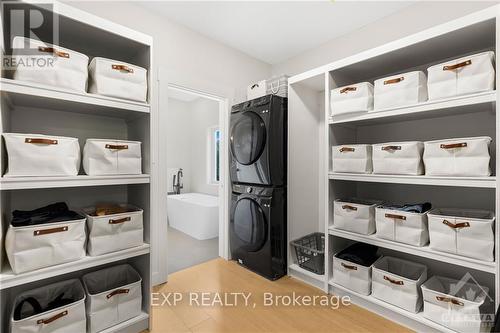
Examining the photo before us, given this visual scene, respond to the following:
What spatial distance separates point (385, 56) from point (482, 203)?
127 cm

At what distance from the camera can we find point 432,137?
198cm

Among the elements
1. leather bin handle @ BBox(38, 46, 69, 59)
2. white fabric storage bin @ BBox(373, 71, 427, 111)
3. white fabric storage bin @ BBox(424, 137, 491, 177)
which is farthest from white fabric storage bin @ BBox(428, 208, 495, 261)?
leather bin handle @ BBox(38, 46, 69, 59)

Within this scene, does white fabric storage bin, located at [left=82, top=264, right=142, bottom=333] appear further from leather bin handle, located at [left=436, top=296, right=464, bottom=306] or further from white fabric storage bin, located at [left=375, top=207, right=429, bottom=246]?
leather bin handle, located at [left=436, top=296, right=464, bottom=306]

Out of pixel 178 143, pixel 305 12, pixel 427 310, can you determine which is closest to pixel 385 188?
pixel 427 310

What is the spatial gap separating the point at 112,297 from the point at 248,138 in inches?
66.2

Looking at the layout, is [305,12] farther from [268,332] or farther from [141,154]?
[268,332]

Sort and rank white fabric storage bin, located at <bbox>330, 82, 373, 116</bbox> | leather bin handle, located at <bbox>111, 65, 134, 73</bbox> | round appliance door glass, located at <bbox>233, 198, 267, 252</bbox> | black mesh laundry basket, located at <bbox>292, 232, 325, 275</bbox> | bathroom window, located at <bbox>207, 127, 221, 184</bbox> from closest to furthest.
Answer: leather bin handle, located at <bbox>111, 65, 134, 73</bbox> < white fabric storage bin, located at <bbox>330, 82, 373, 116</bbox> < black mesh laundry basket, located at <bbox>292, 232, 325, 275</bbox> < round appliance door glass, located at <bbox>233, 198, 267, 252</bbox> < bathroom window, located at <bbox>207, 127, 221, 184</bbox>

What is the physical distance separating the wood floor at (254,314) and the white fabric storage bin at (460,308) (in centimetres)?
25

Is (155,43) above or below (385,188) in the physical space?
above

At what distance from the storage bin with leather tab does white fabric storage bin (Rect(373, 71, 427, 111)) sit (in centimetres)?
209

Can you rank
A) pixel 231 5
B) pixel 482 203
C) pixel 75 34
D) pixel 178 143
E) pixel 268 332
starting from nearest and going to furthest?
pixel 75 34, pixel 268 332, pixel 482 203, pixel 231 5, pixel 178 143

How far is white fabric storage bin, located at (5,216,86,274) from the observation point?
1181mm

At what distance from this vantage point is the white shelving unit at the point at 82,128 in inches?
49.1

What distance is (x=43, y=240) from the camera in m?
1.24
